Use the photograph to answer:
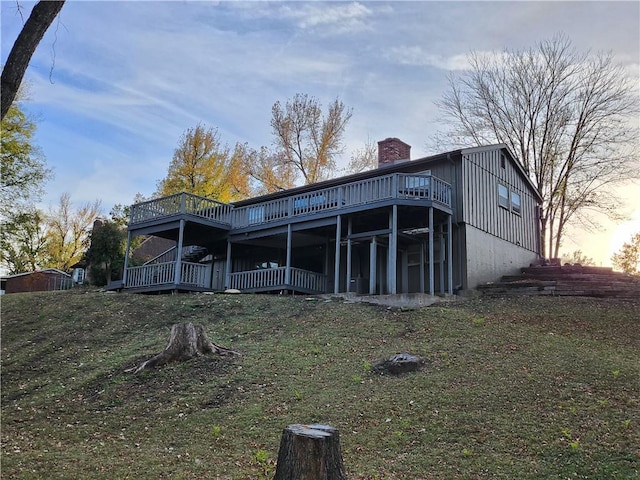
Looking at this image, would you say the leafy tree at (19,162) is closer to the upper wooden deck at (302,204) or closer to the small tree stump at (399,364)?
the upper wooden deck at (302,204)

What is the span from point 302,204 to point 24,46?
53.3 ft

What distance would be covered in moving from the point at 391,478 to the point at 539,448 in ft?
6.50

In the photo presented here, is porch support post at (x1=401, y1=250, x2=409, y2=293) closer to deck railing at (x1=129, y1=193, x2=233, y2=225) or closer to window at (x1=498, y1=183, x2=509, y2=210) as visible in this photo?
window at (x1=498, y1=183, x2=509, y2=210)

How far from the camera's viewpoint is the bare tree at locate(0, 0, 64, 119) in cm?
558

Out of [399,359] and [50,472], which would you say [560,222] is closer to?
[399,359]

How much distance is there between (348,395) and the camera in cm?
963

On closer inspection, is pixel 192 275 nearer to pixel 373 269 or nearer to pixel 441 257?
pixel 373 269

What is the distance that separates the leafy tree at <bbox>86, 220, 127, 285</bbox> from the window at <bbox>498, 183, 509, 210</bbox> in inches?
784

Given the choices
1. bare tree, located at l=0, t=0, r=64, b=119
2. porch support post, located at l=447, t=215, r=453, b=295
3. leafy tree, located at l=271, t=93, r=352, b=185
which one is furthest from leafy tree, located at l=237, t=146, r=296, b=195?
bare tree, located at l=0, t=0, r=64, b=119

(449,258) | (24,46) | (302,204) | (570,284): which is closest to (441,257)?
(449,258)

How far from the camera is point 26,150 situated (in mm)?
33406

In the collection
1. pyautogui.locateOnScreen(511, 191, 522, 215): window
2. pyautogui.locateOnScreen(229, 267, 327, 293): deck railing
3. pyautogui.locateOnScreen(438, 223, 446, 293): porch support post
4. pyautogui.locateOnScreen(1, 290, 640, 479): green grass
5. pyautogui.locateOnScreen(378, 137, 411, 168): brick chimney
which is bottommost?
pyautogui.locateOnScreen(1, 290, 640, 479): green grass

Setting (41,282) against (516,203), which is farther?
(41,282)

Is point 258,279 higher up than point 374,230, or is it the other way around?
point 374,230
